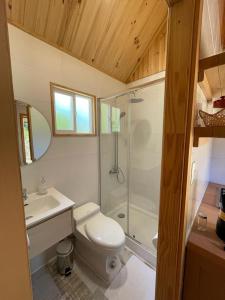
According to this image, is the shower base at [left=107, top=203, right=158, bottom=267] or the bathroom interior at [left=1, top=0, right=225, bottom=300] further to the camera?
Answer: the shower base at [left=107, top=203, right=158, bottom=267]

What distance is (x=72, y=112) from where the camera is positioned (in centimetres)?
189

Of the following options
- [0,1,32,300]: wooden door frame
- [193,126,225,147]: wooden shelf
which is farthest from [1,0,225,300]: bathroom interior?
[0,1,32,300]: wooden door frame

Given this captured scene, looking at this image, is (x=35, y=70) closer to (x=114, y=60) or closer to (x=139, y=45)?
(x=114, y=60)

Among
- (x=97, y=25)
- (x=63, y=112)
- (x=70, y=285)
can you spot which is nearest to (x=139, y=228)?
(x=70, y=285)

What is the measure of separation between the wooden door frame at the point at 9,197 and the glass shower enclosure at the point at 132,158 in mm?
1883

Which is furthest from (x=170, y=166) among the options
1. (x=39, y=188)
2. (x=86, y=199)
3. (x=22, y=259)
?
(x=86, y=199)

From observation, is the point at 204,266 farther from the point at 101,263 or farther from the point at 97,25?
the point at 97,25

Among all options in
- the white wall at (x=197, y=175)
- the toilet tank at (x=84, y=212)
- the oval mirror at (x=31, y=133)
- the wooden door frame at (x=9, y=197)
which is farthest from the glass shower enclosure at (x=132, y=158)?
the wooden door frame at (x=9, y=197)

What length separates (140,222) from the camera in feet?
7.57

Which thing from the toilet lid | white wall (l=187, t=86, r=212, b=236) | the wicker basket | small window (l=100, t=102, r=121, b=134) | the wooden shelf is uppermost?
small window (l=100, t=102, r=121, b=134)

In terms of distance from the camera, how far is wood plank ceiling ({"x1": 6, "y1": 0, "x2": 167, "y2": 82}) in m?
1.34

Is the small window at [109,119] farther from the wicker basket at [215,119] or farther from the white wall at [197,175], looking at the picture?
the wicker basket at [215,119]

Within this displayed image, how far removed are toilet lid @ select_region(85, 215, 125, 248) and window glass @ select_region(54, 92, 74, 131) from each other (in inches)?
44.7

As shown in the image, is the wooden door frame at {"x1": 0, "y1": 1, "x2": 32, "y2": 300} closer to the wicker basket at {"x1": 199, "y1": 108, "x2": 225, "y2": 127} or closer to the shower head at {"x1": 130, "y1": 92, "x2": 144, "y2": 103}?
the wicker basket at {"x1": 199, "y1": 108, "x2": 225, "y2": 127}
